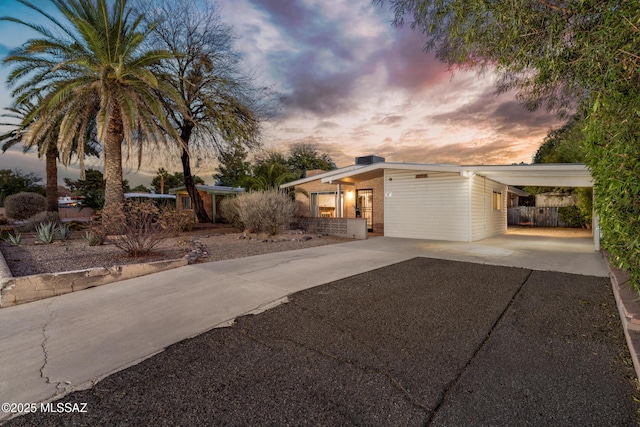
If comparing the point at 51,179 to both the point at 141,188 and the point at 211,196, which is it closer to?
the point at 211,196

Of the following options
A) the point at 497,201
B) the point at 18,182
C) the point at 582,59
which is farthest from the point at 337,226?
the point at 18,182

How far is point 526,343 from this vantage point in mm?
2799

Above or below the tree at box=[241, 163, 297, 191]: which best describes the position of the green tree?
above

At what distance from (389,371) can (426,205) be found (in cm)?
1036

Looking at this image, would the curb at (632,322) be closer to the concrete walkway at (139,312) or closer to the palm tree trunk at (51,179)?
the concrete walkway at (139,312)

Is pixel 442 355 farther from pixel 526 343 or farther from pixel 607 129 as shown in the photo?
pixel 607 129

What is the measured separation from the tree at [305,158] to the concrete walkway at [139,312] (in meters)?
29.3

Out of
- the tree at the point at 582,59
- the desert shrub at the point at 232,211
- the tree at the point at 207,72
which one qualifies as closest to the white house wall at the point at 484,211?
the tree at the point at 582,59

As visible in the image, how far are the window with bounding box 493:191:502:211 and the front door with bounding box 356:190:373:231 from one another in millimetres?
5841

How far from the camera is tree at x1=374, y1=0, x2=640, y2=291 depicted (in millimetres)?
2568

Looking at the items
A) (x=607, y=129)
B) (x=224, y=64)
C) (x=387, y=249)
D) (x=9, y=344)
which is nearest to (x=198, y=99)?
(x=224, y=64)

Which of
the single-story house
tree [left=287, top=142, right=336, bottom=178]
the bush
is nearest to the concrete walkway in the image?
the single-story house

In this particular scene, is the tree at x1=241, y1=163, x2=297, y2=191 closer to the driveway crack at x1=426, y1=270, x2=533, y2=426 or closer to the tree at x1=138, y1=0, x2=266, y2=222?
the tree at x1=138, y1=0, x2=266, y2=222

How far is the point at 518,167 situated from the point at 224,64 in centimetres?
1383
